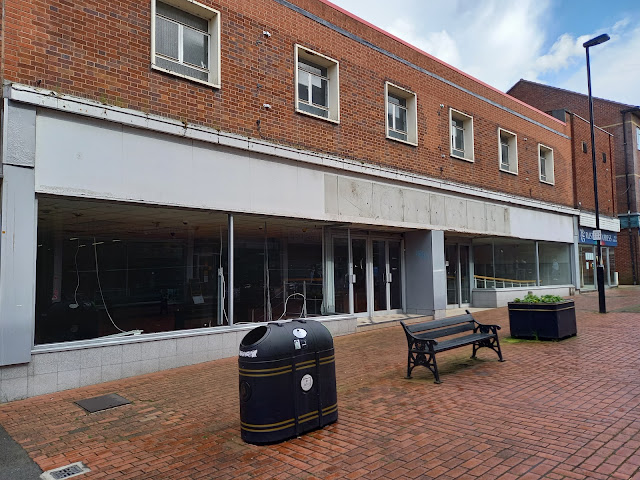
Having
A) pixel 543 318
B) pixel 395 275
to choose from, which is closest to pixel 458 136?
pixel 395 275

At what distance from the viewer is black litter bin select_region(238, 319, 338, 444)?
450 cm

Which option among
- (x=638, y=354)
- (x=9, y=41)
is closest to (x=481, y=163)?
(x=638, y=354)

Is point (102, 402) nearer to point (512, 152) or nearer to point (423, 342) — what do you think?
point (423, 342)

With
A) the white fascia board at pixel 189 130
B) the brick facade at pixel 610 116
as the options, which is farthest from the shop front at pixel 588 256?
the white fascia board at pixel 189 130

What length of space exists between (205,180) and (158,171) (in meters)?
0.92

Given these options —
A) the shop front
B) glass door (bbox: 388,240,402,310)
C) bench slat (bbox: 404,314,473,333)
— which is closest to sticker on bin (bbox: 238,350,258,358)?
bench slat (bbox: 404,314,473,333)

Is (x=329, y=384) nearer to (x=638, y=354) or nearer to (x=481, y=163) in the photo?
(x=638, y=354)

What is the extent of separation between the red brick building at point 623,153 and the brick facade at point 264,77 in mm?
17984

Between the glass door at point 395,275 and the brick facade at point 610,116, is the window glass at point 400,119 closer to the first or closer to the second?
the glass door at point 395,275

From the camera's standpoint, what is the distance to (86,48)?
7.45 meters

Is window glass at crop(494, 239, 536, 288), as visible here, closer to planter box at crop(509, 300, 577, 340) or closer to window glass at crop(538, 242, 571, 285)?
window glass at crop(538, 242, 571, 285)

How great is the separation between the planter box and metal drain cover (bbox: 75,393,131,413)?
754cm

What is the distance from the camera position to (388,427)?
16.0 ft

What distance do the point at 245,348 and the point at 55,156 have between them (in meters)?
4.50
